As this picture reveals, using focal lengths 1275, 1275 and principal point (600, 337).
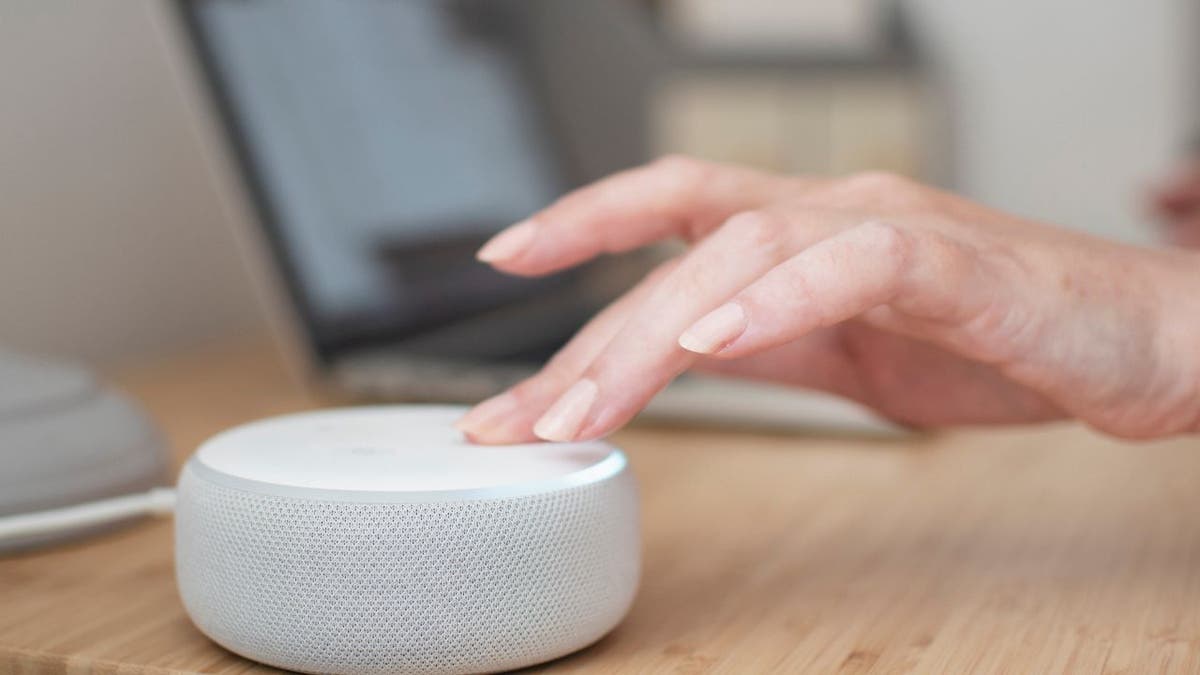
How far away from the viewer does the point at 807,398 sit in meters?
0.88

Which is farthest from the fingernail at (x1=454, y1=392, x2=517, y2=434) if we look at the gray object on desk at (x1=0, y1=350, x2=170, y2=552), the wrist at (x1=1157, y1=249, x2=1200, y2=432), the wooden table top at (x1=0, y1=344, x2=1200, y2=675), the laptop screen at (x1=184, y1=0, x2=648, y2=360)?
the laptop screen at (x1=184, y1=0, x2=648, y2=360)

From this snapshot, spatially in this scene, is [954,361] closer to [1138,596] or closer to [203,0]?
[1138,596]

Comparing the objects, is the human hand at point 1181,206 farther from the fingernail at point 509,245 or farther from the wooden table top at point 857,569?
the fingernail at point 509,245

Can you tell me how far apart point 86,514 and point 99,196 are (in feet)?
1.90

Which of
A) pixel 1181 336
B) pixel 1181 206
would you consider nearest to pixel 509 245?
pixel 1181 336

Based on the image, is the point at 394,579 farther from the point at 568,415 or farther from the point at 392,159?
the point at 392,159

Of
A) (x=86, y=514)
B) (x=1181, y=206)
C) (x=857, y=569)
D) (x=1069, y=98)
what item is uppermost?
(x=86, y=514)

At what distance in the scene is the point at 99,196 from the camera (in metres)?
1.12

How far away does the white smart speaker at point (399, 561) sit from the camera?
1.44ft

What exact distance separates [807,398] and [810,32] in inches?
74.1

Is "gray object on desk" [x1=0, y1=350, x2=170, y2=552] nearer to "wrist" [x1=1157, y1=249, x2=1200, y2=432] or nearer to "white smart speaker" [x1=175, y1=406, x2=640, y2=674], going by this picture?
"white smart speaker" [x1=175, y1=406, x2=640, y2=674]

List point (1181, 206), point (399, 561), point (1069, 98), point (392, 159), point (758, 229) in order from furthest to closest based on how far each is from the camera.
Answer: point (1069, 98) → point (1181, 206) → point (392, 159) → point (758, 229) → point (399, 561)

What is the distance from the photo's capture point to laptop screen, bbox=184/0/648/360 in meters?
0.95

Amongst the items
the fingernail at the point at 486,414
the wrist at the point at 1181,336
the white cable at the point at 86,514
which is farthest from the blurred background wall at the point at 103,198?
the wrist at the point at 1181,336
